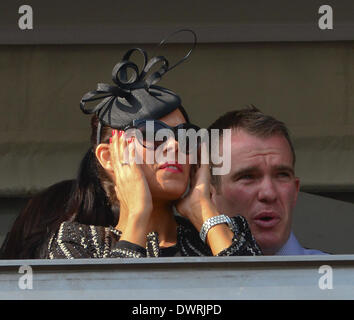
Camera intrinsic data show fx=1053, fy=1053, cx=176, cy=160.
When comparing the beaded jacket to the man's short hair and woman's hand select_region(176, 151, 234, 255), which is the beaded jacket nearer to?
woman's hand select_region(176, 151, 234, 255)

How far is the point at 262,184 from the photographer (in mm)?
3582

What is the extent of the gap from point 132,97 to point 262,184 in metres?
0.55

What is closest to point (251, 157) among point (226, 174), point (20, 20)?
point (226, 174)

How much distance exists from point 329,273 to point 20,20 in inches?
58.0

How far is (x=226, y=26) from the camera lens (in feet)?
12.3

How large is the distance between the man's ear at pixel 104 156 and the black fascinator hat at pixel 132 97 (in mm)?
70

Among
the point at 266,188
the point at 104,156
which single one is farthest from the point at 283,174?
the point at 104,156

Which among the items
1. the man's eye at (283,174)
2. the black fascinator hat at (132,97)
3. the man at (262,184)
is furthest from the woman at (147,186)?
the man's eye at (283,174)

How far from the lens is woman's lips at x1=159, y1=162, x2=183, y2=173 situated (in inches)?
133

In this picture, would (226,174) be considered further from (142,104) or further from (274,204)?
(142,104)

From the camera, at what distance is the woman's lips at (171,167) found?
3.38m

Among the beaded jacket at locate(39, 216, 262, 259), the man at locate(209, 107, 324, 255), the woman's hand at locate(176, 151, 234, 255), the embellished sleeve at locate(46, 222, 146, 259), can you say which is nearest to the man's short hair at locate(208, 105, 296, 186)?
the man at locate(209, 107, 324, 255)

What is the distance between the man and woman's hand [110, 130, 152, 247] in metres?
0.31

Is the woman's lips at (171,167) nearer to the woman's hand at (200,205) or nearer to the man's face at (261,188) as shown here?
the woman's hand at (200,205)
